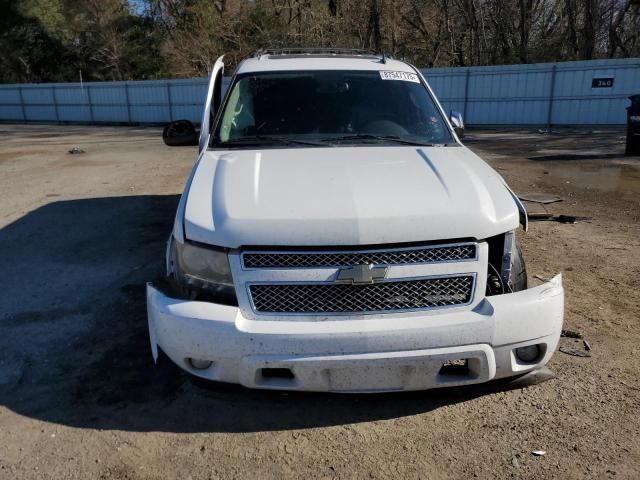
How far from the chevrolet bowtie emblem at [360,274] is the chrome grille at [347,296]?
3 cm

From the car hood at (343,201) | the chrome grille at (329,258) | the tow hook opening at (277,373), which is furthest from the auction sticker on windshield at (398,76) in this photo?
the tow hook opening at (277,373)

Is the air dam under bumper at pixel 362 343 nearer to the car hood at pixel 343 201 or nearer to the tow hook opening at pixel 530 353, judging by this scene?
the tow hook opening at pixel 530 353

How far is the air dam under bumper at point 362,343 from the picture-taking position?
7.97 ft

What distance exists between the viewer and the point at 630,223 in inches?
260

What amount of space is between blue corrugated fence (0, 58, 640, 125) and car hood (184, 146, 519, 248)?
15872 mm

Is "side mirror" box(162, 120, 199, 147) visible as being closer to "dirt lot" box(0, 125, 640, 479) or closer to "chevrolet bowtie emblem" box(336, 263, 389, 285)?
"dirt lot" box(0, 125, 640, 479)

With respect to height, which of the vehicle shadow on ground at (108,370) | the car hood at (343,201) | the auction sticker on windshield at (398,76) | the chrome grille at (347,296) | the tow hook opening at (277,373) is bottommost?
the vehicle shadow on ground at (108,370)

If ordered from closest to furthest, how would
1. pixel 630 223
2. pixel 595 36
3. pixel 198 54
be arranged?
pixel 630 223
pixel 595 36
pixel 198 54

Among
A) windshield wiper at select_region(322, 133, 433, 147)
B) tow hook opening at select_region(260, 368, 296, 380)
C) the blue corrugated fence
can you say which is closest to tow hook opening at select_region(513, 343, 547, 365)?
tow hook opening at select_region(260, 368, 296, 380)

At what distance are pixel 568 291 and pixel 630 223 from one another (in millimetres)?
2876

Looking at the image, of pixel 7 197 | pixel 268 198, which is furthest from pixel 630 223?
pixel 7 197

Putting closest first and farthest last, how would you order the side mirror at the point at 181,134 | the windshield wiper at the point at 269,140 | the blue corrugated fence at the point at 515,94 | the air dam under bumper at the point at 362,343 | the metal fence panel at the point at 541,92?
the air dam under bumper at the point at 362,343 < the windshield wiper at the point at 269,140 < the side mirror at the point at 181,134 < the metal fence panel at the point at 541,92 < the blue corrugated fence at the point at 515,94

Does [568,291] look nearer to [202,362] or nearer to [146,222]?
[202,362]

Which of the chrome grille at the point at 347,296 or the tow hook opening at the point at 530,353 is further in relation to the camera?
the tow hook opening at the point at 530,353
